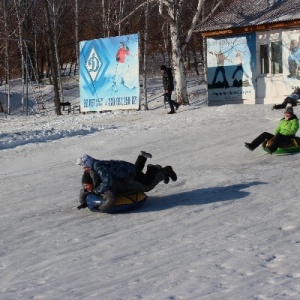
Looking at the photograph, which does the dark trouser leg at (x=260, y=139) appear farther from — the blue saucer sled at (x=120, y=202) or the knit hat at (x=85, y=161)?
the knit hat at (x=85, y=161)

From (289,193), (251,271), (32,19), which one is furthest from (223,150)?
(32,19)

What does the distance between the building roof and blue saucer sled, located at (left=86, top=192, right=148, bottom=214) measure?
14.8 metres

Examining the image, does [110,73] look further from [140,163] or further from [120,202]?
[120,202]

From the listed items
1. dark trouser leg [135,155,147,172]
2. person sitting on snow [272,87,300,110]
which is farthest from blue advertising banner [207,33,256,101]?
dark trouser leg [135,155,147,172]

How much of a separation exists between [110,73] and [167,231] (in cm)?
1763

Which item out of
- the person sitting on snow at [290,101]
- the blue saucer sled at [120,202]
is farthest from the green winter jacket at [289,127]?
the person sitting on snow at [290,101]

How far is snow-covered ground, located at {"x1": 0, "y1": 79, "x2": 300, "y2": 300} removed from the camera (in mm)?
6102

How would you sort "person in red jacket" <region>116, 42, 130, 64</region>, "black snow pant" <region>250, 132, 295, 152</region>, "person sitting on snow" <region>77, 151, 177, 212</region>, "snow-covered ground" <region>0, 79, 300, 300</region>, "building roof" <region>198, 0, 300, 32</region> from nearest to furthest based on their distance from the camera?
"snow-covered ground" <region>0, 79, 300, 300</region> → "person sitting on snow" <region>77, 151, 177, 212</region> → "black snow pant" <region>250, 132, 295, 152</region> → "building roof" <region>198, 0, 300, 32</region> → "person in red jacket" <region>116, 42, 130, 64</region>

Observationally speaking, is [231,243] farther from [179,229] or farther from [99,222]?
[99,222]

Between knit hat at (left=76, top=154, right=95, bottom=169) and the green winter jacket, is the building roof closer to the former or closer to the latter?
the green winter jacket

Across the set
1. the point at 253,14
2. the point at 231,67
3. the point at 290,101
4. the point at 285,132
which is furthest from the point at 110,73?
the point at 285,132

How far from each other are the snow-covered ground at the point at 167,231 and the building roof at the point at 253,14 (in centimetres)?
852

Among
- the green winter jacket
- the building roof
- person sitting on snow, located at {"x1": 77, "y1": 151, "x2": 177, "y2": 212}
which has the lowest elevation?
person sitting on snow, located at {"x1": 77, "y1": 151, "x2": 177, "y2": 212}

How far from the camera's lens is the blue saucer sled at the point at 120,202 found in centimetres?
920
